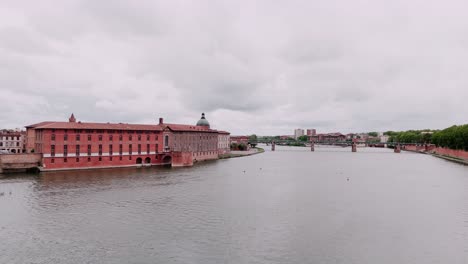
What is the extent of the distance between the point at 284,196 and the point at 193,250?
75.8ft

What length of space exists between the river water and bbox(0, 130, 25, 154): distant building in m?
60.1

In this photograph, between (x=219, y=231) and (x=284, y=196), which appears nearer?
(x=219, y=231)

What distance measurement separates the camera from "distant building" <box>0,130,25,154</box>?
104 metres

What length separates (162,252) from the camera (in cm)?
2355

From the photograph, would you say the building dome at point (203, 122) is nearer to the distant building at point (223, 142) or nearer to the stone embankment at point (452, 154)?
the distant building at point (223, 142)

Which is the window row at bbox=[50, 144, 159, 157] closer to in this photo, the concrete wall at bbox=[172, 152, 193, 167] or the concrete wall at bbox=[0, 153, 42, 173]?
the concrete wall at bbox=[0, 153, 42, 173]

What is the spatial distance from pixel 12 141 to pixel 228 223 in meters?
101

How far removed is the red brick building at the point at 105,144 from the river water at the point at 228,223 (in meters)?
15.4

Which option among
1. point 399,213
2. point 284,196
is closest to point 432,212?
point 399,213

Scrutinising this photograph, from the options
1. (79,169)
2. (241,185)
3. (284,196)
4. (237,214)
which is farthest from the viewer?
(79,169)

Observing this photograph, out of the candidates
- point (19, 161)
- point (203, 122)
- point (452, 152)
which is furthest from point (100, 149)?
point (452, 152)

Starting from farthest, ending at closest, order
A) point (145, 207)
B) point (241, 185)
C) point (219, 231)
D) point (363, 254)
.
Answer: point (241, 185), point (145, 207), point (219, 231), point (363, 254)

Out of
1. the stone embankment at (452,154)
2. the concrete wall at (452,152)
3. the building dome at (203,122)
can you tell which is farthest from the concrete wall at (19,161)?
the concrete wall at (452,152)

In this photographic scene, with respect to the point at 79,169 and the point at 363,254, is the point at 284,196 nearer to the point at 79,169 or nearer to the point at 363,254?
the point at 363,254
